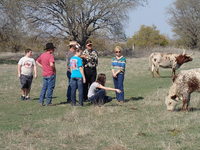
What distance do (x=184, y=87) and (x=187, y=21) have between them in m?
61.8

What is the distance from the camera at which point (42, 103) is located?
1262 cm

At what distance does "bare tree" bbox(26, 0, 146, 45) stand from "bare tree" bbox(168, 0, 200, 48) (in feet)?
87.1

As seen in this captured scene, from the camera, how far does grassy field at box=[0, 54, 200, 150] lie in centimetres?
706

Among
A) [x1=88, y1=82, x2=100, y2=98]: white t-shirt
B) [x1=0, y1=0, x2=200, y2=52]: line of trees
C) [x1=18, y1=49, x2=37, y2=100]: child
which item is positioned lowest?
[x1=88, y1=82, x2=100, y2=98]: white t-shirt

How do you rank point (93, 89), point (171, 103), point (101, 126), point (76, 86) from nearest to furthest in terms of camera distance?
point (101, 126), point (171, 103), point (93, 89), point (76, 86)

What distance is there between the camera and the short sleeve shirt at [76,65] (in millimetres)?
11992

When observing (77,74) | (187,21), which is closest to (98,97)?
(77,74)

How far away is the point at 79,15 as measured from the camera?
4466cm

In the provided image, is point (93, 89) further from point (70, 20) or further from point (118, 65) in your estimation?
point (70, 20)

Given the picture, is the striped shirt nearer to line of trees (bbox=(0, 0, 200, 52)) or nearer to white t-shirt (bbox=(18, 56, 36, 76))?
white t-shirt (bbox=(18, 56, 36, 76))

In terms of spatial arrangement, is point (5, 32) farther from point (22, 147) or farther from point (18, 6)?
point (22, 147)

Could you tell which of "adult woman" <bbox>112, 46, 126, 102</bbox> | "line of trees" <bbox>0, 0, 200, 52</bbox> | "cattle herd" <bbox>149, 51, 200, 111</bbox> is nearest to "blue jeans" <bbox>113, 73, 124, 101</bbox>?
"adult woman" <bbox>112, 46, 126, 102</bbox>

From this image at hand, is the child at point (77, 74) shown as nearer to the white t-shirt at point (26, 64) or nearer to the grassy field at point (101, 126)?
the grassy field at point (101, 126)

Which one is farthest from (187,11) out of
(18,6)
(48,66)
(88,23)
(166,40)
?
(48,66)
